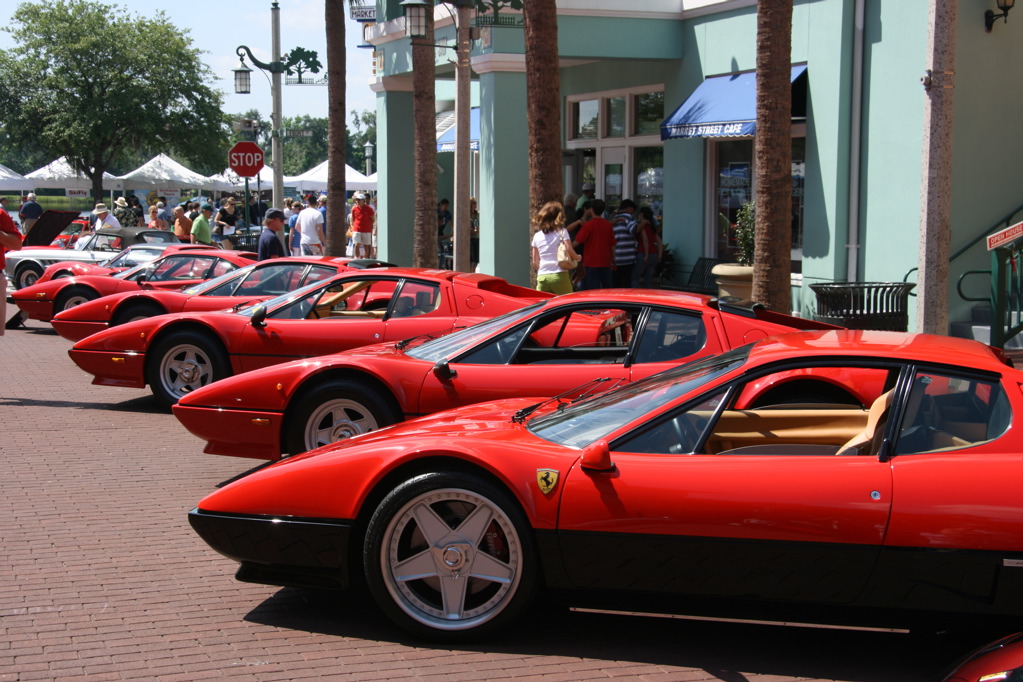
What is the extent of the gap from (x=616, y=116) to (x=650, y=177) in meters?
1.71

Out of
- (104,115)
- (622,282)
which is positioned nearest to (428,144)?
(622,282)

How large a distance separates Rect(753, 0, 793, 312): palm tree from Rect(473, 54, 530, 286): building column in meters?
7.80

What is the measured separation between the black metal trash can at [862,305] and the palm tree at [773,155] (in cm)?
49

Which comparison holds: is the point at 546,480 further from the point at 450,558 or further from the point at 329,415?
the point at 329,415

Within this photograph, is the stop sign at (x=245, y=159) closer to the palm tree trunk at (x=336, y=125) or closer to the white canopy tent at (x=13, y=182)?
the palm tree trunk at (x=336, y=125)

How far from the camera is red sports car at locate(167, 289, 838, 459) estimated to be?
23.0 ft

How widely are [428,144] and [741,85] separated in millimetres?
5113

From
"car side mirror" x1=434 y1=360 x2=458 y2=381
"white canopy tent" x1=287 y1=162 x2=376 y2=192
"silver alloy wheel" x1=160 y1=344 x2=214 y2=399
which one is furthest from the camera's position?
"white canopy tent" x1=287 y1=162 x2=376 y2=192

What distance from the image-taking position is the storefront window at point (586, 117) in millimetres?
21922

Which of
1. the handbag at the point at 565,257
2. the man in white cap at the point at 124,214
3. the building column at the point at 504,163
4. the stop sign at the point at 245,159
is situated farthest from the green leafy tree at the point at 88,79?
the handbag at the point at 565,257

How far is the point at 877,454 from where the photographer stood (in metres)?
4.44

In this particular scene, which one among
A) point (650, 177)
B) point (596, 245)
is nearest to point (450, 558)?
point (596, 245)

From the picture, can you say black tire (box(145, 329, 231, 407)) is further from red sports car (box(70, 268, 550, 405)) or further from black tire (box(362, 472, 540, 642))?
black tire (box(362, 472, 540, 642))

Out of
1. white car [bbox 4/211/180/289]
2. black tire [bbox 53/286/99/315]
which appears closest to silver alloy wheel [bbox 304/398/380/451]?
black tire [bbox 53/286/99/315]
